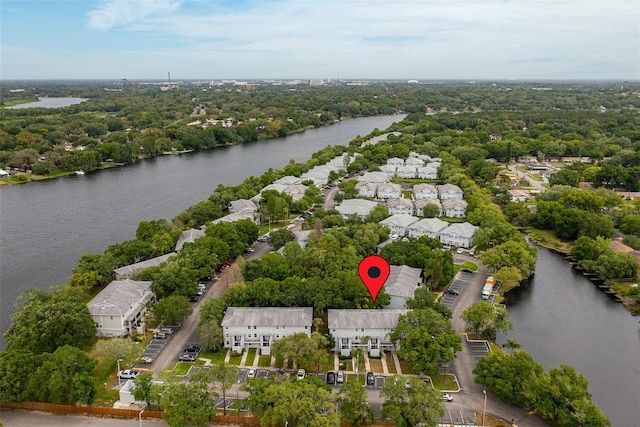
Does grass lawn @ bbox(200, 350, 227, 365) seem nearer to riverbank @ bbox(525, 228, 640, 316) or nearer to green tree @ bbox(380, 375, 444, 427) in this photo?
green tree @ bbox(380, 375, 444, 427)

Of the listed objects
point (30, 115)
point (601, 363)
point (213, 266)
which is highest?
point (30, 115)

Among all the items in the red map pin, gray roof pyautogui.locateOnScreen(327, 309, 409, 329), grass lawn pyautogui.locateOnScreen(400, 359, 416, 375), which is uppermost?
the red map pin

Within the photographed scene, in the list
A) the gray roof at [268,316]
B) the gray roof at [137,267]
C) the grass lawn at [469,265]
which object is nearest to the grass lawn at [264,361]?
the gray roof at [268,316]

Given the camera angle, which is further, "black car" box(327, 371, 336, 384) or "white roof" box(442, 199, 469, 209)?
"white roof" box(442, 199, 469, 209)

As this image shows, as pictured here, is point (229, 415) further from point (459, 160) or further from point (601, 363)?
point (459, 160)

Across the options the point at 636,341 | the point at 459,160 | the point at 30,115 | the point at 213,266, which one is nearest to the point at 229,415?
the point at 213,266

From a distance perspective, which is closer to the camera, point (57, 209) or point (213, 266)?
point (213, 266)

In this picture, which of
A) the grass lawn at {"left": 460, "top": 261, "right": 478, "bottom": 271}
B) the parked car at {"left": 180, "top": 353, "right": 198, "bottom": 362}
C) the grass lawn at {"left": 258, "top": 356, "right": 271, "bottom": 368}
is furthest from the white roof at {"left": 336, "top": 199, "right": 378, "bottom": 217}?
the parked car at {"left": 180, "top": 353, "right": 198, "bottom": 362}

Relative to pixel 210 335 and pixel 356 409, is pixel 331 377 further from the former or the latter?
pixel 210 335
